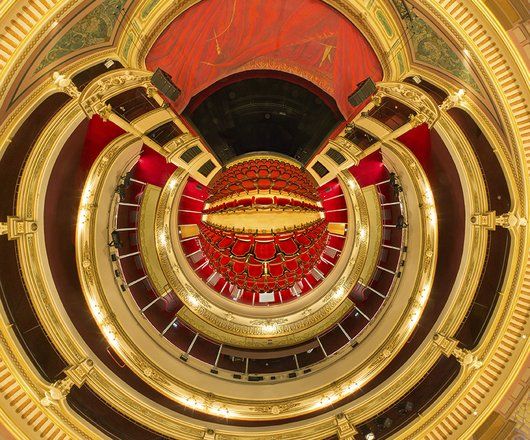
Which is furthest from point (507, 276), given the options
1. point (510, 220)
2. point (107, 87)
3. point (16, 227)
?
point (16, 227)

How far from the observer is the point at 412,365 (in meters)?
7.93

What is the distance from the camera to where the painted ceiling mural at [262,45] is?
6715 mm

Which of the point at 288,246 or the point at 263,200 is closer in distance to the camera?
the point at 263,200

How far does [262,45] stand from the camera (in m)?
7.49

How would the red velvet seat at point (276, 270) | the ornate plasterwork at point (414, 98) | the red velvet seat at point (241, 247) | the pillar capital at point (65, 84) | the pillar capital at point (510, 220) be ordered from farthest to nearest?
1. the red velvet seat at point (276, 270)
2. the red velvet seat at point (241, 247)
3. the ornate plasterwork at point (414, 98)
4. the pillar capital at point (510, 220)
5. the pillar capital at point (65, 84)

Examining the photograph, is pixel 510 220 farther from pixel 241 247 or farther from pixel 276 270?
pixel 276 270

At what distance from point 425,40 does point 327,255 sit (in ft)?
24.0

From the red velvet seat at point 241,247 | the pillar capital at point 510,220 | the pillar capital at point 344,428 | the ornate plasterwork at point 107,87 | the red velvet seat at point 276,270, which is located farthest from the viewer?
the red velvet seat at point 276,270

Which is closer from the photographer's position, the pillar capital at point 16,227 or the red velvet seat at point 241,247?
the pillar capital at point 16,227

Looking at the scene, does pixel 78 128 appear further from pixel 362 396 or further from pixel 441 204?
pixel 362 396

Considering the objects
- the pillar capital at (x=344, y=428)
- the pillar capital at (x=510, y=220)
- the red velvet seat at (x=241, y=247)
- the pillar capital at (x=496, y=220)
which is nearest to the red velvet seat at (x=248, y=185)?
the red velvet seat at (x=241, y=247)

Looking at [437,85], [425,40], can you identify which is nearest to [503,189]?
[437,85]

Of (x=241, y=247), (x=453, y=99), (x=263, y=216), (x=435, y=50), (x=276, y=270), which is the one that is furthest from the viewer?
(x=276, y=270)

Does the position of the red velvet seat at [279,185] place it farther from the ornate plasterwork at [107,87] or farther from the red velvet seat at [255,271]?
the ornate plasterwork at [107,87]
